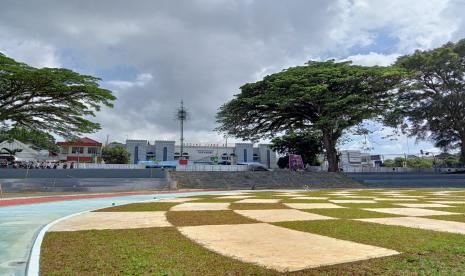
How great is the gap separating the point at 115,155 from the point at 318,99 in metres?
56.3

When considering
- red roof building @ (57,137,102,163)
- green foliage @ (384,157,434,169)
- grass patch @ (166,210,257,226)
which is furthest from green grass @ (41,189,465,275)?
green foliage @ (384,157,434,169)

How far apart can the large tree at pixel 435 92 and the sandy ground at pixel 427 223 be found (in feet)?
142

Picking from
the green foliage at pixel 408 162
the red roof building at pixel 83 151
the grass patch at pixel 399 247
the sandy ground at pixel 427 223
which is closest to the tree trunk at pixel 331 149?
the sandy ground at pixel 427 223

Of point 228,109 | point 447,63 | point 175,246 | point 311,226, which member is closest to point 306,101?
A: point 228,109

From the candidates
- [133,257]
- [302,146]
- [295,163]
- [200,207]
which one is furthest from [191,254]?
[302,146]

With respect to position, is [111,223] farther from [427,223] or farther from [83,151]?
[83,151]

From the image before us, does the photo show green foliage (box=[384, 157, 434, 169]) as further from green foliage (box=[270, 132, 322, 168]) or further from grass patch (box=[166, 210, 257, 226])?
grass patch (box=[166, 210, 257, 226])

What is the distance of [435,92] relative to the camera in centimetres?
5562

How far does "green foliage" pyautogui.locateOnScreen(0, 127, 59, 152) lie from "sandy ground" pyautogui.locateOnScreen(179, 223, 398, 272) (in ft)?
115

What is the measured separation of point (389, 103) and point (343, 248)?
4877 centimetres

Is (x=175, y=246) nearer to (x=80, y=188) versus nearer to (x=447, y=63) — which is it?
(x=80, y=188)

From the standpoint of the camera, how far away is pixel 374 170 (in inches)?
2473

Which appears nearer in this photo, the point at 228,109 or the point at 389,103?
the point at 389,103

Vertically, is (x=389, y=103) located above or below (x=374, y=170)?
above
